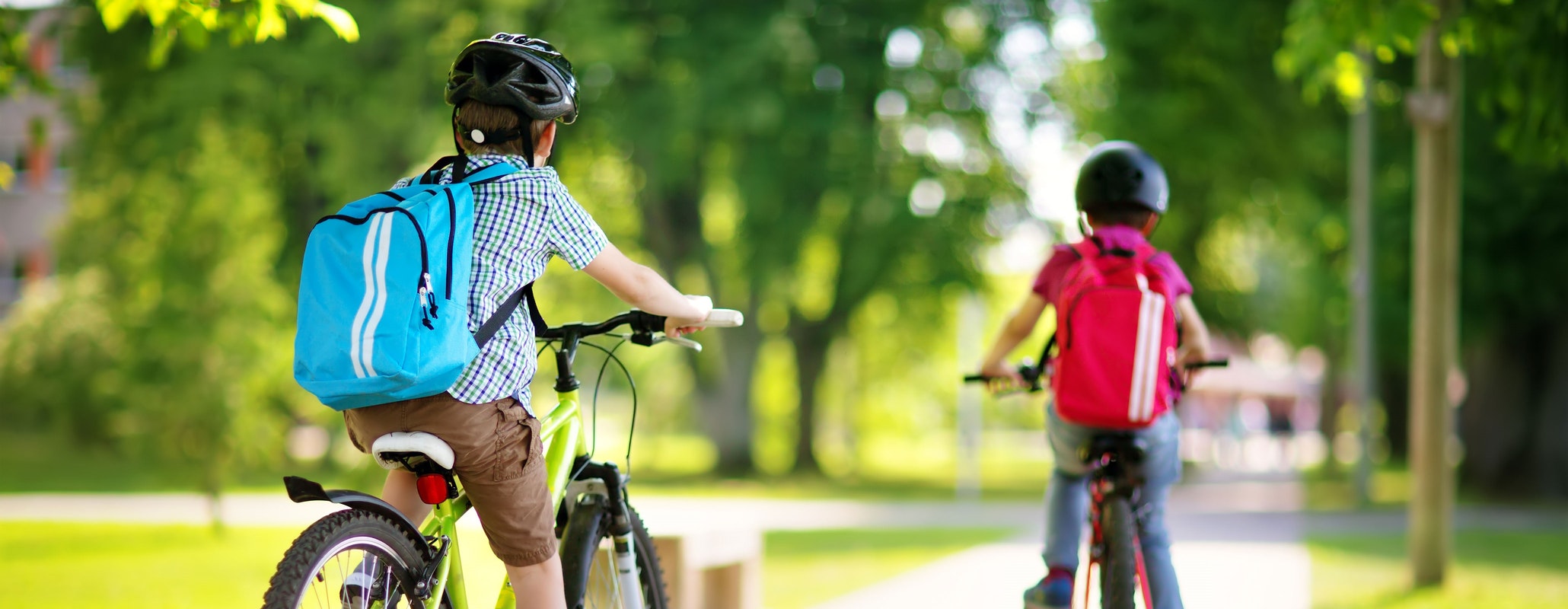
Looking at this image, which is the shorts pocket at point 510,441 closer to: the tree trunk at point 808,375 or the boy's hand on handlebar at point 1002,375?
the boy's hand on handlebar at point 1002,375

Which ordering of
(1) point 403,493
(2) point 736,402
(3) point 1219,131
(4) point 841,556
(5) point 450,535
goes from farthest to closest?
(2) point 736,402
(3) point 1219,131
(4) point 841,556
(1) point 403,493
(5) point 450,535

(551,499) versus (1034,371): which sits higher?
(1034,371)

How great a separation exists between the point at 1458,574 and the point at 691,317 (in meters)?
8.51

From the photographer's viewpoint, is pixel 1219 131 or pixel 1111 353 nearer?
pixel 1111 353

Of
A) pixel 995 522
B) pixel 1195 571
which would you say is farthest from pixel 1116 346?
pixel 995 522

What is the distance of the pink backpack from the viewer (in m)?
4.23

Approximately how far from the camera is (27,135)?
23.1ft

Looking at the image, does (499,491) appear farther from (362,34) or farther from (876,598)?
(362,34)

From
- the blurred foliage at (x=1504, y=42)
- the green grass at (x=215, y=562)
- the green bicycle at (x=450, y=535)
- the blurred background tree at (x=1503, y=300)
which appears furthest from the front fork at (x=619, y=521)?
the blurred background tree at (x=1503, y=300)

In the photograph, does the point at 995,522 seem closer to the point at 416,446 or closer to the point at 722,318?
the point at 722,318

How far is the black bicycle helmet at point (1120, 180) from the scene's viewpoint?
4.50 meters

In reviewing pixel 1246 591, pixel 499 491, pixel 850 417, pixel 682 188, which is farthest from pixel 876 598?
pixel 850 417

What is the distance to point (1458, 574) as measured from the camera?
413 inches

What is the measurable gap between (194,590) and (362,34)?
7.57 m
